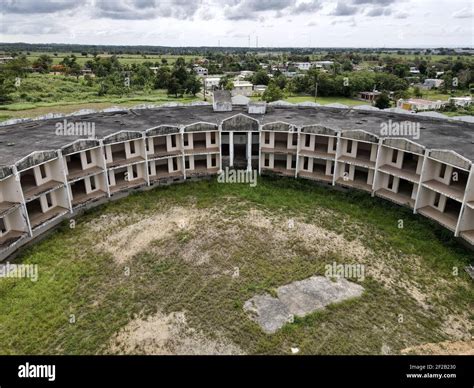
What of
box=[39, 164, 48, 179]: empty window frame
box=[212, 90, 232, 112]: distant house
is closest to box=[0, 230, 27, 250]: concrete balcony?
box=[39, 164, 48, 179]: empty window frame

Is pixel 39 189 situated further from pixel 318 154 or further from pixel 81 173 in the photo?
pixel 318 154

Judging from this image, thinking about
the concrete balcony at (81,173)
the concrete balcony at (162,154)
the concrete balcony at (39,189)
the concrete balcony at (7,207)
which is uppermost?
the concrete balcony at (162,154)

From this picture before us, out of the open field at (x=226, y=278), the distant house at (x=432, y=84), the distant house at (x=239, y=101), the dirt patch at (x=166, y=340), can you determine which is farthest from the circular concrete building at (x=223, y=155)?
the distant house at (x=432, y=84)

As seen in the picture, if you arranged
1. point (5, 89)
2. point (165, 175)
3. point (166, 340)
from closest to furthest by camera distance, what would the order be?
1. point (166, 340)
2. point (165, 175)
3. point (5, 89)

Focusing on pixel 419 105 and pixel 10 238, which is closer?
pixel 10 238

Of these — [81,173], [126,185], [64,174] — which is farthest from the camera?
[126,185]

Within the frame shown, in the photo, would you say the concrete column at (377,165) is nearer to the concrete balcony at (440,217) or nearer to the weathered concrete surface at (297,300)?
the concrete balcony at (440,217)

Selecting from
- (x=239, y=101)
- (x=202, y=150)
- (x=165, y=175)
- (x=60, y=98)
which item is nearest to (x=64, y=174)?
(x=165, y=175)

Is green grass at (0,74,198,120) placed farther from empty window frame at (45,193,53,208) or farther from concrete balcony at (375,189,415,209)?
concrete balcony at (375,189,415,209)
